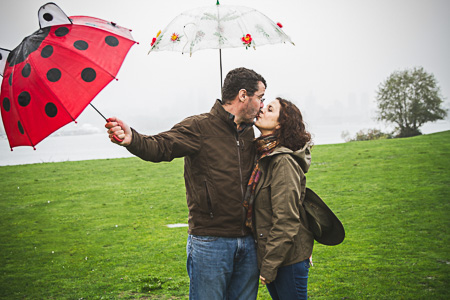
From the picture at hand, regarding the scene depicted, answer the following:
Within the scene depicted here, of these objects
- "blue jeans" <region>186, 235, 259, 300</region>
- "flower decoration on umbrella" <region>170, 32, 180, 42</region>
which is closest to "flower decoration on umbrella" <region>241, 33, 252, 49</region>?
"flower decoration on umbrella" <region>170, 32, 180, 42</region>

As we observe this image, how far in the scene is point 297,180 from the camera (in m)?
3.32

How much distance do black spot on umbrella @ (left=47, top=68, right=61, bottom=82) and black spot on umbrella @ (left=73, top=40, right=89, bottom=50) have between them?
9.2 inches

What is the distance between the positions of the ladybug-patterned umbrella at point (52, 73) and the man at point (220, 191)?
0.68 m

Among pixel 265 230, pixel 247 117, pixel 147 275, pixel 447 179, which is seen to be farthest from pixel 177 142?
pixel 447 179

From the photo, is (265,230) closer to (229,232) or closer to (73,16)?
(229,232)

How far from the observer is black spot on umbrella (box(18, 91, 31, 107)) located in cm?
291

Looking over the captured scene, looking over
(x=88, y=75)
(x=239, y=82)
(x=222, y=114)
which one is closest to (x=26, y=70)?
(x=88, y=75)

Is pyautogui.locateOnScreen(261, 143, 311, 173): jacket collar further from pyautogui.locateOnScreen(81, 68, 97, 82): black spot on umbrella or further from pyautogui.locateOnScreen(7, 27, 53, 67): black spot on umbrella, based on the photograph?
pyautogui.locateOnScreen(7, 27, 53, 67): black spot on umbrella

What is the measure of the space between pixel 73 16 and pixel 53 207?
11.7m

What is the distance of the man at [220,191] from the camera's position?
3230mm

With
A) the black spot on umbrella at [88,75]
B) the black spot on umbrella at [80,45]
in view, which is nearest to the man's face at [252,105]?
the black spot on umbrella at [88,75]

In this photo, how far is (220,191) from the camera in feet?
10.6

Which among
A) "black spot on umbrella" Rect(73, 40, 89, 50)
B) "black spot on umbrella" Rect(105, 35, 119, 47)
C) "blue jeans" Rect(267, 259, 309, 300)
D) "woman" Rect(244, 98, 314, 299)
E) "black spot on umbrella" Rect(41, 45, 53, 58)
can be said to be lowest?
"blue jeans" Rect(267, 259, 309, 300)

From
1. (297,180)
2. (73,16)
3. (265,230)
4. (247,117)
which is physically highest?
(73,16)
